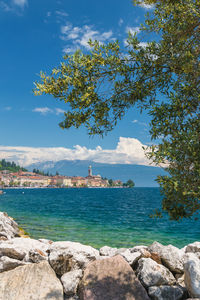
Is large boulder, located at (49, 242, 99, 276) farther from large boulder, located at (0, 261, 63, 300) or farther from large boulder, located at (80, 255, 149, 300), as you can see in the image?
large boulder, located at (80, 255, 149, 300)

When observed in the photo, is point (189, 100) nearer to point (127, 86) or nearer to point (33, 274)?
point (127, 86)

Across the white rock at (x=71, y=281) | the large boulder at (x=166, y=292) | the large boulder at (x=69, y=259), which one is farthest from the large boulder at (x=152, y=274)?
the white rock at (x=71, y=281)

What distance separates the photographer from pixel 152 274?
787 cm

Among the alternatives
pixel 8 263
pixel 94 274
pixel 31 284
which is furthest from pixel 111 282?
pixel 8 263

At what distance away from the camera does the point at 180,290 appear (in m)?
7.56

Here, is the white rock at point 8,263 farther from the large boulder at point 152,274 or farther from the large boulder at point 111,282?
the large boulder at point 152,274

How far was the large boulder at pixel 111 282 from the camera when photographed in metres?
7.41

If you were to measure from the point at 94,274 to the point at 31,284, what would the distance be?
187 centimetres

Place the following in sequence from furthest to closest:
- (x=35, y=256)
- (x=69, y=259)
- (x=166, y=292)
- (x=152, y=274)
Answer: (x=35, y=256) < (x=69, y=259) < (x=152, y=274) < (x=166, y=292)

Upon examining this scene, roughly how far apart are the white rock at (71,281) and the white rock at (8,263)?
1637 millimetres

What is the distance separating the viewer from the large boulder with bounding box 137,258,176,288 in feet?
25.6

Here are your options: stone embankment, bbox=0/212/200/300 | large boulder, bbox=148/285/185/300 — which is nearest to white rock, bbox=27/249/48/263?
stone embankment, bbox=0/212/200/300

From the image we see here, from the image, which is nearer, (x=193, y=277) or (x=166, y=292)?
(x=193, y=277)

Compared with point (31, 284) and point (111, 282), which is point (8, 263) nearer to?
point (31, 284)
